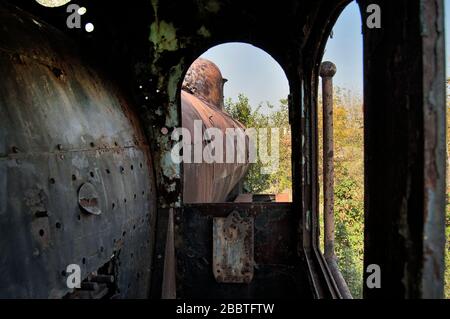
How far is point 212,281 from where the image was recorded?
12.0 feet

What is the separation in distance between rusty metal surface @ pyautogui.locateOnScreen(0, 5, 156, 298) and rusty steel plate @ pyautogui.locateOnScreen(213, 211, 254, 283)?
39.0 inches

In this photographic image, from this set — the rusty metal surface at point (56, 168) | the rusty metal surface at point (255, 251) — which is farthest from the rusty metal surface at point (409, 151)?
the rusty metal surface at point (255, 251)

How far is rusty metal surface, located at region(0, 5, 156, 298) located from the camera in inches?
54.1

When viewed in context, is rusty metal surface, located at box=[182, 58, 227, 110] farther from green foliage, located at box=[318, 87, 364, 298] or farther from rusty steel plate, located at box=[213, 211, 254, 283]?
green foliage, located at box=[318, 87, 364, 298]

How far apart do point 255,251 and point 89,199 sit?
2.06 meters

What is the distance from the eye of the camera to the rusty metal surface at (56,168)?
1373 millimetres

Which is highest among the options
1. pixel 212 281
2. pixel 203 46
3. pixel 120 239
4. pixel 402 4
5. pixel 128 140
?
pixel 203 46

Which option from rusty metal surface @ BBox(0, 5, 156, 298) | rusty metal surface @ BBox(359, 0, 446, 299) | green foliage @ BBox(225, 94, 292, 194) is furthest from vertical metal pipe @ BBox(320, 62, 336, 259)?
green foliage @ BBox(225, 94, 292, 194)

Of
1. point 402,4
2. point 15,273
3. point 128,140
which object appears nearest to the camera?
point 402,4

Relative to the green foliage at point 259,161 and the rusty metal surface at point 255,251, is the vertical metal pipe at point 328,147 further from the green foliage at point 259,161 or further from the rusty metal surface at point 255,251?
the green foliage at point 259,161

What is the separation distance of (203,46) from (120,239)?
6.35 ft

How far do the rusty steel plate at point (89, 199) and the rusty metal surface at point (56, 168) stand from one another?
15 millimetres

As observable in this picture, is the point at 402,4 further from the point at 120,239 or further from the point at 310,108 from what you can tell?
the point at 310,108
